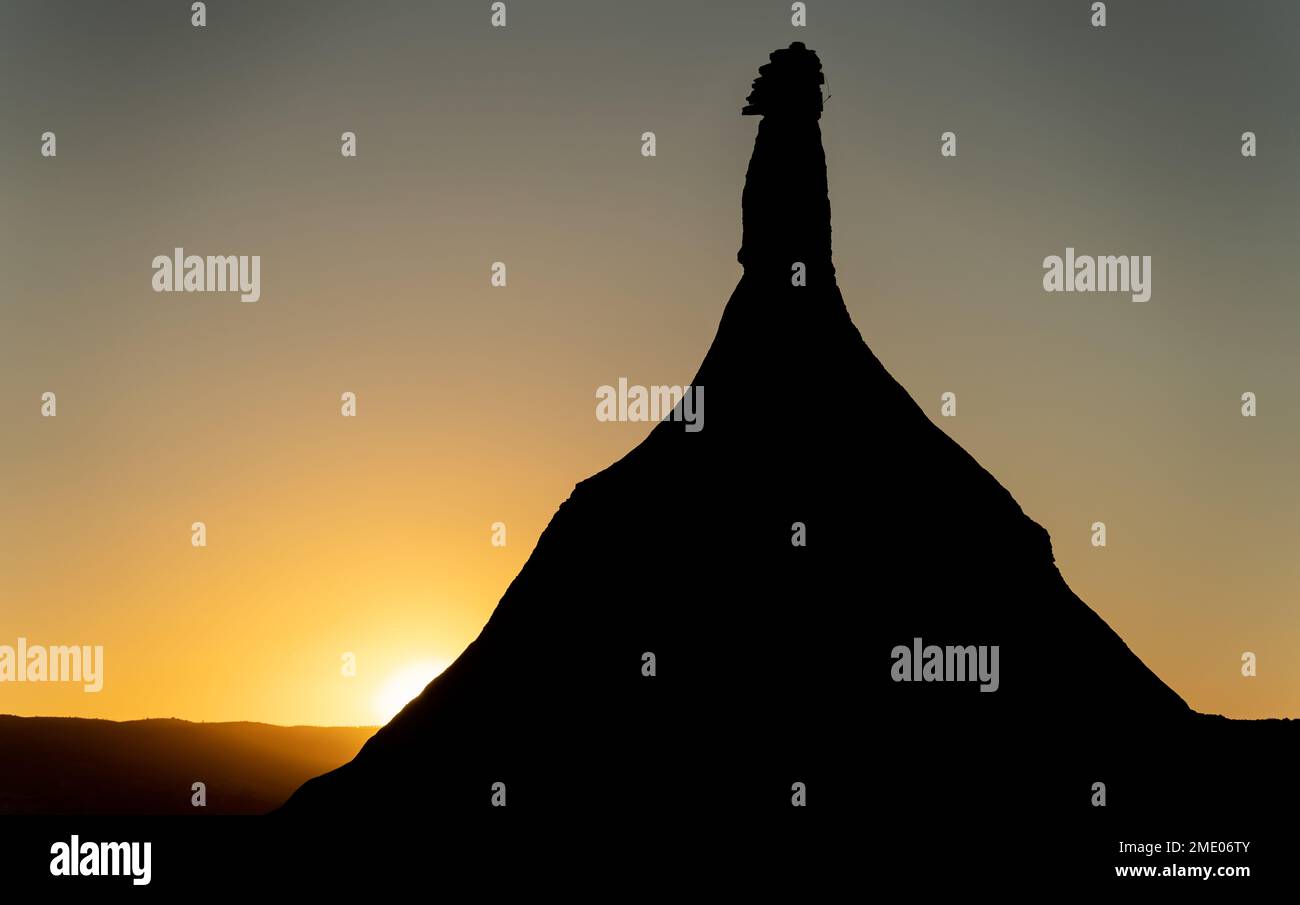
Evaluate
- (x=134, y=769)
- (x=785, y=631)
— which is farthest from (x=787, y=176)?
(x=134, y=769)

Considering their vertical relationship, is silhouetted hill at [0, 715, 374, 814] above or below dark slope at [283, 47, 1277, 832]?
below

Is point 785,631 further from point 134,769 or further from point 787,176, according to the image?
point 134,769

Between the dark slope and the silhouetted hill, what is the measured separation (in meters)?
124

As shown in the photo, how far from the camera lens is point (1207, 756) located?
3684 cm

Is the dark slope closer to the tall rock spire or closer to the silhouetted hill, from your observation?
the tall rock spire

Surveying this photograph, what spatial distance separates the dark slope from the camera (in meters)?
33.3

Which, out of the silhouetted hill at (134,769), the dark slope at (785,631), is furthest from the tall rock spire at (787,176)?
the silhouetted hill at (134,769)

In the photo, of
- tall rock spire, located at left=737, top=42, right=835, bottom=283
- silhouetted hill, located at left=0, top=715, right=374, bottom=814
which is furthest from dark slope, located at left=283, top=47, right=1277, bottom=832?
silhouetted hill, located at left=0, top=715, right=374, bottom=814

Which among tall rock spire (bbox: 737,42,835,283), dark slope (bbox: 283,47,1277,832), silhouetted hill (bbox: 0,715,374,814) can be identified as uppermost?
tall rock spire (bbox: 737,42,835,283)

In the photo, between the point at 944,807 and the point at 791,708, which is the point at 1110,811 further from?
the point at 791,708

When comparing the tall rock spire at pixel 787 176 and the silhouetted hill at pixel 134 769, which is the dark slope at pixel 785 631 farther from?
the silhouetted hill at pixel 134 769

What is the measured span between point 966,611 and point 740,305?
13074mm
